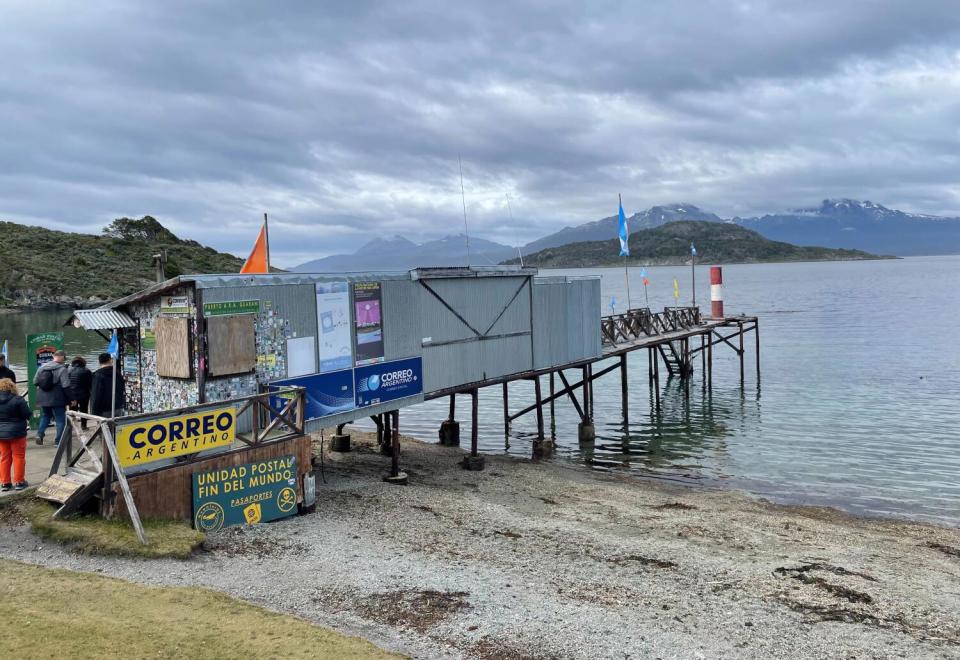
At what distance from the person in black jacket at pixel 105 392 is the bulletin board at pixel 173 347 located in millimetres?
1758

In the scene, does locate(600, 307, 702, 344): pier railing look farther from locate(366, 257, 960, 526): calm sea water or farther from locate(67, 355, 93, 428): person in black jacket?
locate(67, 355, 93, 428): person in black jacket

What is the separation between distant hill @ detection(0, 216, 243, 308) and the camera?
91500 millimetres

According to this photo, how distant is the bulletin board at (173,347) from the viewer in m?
14.2

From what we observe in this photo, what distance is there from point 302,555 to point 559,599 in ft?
13.9

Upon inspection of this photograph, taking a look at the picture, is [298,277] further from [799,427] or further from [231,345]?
[799,427]

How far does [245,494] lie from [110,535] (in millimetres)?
2575

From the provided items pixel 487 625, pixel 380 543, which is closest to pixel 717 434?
pixel 380 543

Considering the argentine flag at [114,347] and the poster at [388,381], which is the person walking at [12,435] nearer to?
the argentine flag at [114,347]

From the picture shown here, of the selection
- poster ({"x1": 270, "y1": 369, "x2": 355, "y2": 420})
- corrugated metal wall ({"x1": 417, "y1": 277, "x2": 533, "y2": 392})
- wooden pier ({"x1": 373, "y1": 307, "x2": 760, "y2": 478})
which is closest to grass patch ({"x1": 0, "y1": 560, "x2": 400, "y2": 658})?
poster ({"x1": 270, "y1": 369, "x2": 355, "y2": 420})

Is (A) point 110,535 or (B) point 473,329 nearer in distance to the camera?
(A) point 110,535

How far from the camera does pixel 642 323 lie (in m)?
36.1

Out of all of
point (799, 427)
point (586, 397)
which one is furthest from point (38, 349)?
point (799, 427)

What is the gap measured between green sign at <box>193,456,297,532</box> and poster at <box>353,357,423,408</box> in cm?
353

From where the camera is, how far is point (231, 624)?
29.5 feet
